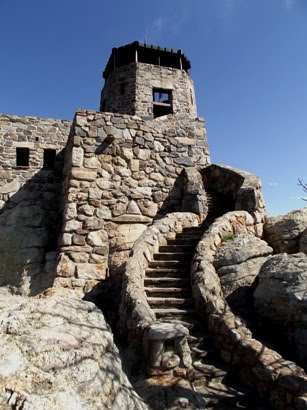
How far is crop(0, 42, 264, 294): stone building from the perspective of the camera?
7.42 metres

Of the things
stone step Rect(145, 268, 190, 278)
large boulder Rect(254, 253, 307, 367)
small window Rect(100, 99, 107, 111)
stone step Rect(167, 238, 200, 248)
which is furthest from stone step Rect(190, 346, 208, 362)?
small window Rect(100, 99, 107, 111)

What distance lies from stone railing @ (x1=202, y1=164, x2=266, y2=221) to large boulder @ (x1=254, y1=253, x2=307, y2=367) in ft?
8.81

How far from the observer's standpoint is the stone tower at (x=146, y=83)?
21.1 meters

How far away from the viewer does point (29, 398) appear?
2152 mm

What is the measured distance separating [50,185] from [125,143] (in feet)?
11.0

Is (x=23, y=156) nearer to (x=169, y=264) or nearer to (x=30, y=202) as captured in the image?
(x=30, y=202)

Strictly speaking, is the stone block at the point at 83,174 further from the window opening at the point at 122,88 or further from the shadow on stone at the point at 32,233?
the window opening at the point at 122,88

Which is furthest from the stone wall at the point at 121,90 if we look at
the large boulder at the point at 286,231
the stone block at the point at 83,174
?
the large boulder at the point at 286,231

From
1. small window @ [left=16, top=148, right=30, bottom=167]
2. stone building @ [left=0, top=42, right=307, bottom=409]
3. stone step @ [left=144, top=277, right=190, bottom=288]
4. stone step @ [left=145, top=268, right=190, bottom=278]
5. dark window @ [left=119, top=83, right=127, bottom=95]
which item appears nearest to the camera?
stone building @ [left=0, top=42, right=307, bottom=409]

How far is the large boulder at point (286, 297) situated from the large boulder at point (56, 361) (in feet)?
8.30

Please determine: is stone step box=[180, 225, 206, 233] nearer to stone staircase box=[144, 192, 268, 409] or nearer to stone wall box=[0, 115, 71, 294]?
stone staircase box=[144, 192, 268, 409]

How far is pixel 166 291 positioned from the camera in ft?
18.3

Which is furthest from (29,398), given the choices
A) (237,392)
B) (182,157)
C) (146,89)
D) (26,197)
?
(146,89)

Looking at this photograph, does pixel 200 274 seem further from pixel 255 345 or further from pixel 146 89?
pixel 146 89
